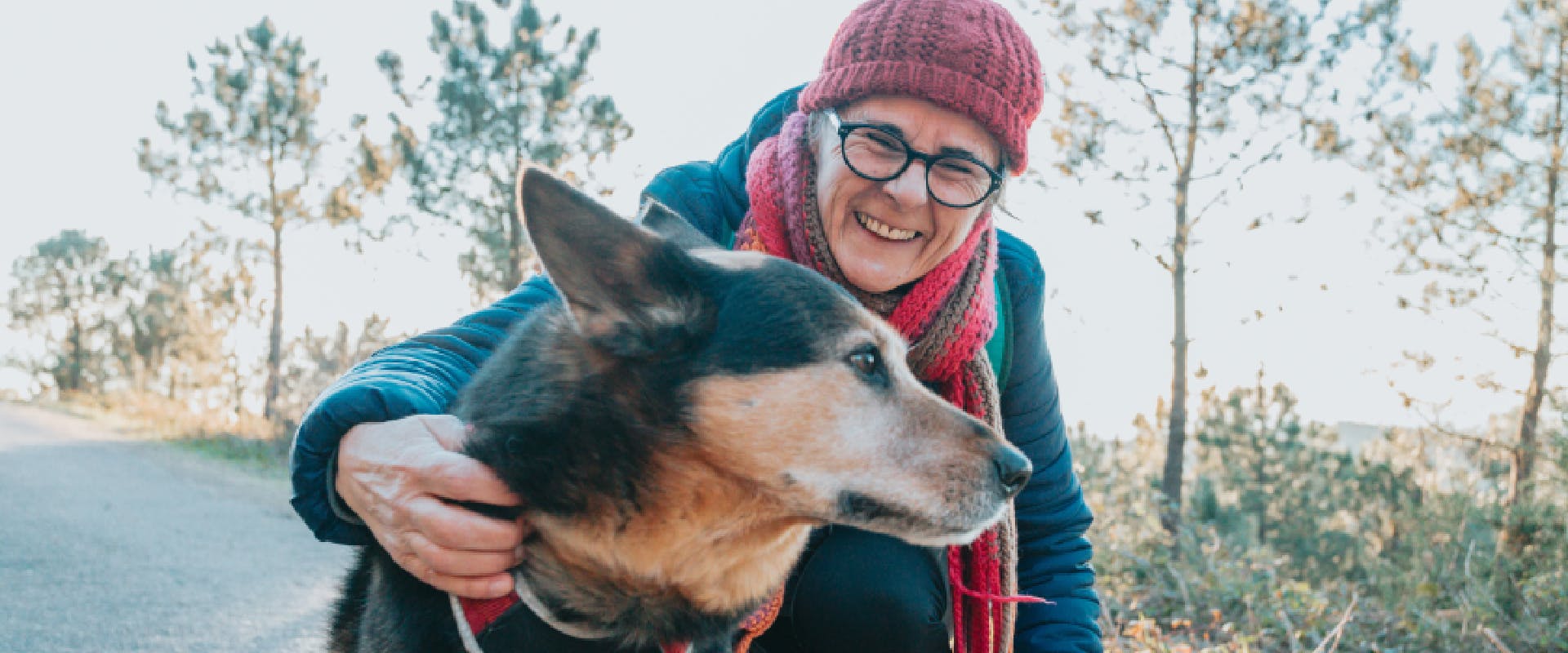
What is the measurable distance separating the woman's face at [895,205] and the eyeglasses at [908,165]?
2cm

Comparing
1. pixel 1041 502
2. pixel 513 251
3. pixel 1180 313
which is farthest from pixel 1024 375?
pixel 513 251

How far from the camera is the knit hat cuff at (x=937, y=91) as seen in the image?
7.68ft

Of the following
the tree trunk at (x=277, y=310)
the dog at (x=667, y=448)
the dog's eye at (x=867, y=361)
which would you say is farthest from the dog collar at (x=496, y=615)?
the tree trunk at (x=277, y=310)

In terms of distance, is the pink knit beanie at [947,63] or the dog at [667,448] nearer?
the dog at [667,448]

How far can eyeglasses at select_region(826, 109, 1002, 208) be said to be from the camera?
2.42 meters

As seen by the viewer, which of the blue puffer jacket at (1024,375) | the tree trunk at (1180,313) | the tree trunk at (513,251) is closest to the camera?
the blue puffer jacket at (1024,375)

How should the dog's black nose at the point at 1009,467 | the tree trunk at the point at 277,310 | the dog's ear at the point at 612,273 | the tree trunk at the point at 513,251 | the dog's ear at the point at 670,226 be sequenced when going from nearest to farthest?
the dog's ear at the point at 612,273 → the dog's black nose at the point at 1009,467 → the dog's ear at the point at 670,226 → the tree trunk at the point at 513,251 → the tree trunk at the point at 277,310

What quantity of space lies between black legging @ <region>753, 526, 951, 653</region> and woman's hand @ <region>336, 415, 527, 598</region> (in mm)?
872

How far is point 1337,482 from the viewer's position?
10.8m

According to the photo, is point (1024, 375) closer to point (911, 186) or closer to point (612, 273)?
point (911, 186)

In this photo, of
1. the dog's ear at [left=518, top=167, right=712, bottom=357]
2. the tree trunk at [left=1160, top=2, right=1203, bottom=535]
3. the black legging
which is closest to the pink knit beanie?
the dog's ear at [left=518, top=167, right=712, bottom=357]

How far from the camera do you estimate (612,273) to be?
1765 millimetres

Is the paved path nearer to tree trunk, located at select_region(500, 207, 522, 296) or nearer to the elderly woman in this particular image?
the elderly woman

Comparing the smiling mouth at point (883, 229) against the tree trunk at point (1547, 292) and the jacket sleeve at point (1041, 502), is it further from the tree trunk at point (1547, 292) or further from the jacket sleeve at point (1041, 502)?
the tree trunk at point (1547, 292)
